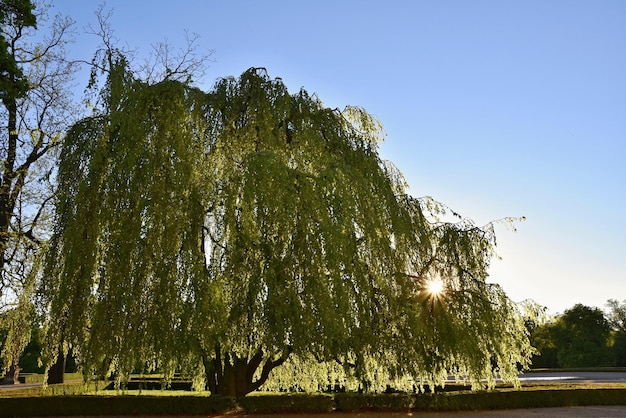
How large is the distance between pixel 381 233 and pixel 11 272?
41.4 ft

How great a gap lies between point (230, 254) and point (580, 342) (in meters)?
51.0

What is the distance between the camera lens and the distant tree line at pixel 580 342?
5059cm

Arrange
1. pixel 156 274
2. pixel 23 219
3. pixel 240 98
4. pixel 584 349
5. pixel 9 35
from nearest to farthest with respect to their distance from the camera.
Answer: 1. pixel 156 274
2. pixel 240 98
3. pixel 9 35
4. pixel 23 219
5. pixel 584 349

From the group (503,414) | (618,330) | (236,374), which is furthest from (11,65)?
(618,330)

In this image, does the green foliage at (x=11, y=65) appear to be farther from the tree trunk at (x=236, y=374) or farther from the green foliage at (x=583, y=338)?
the green foliage at (x=583, y=338)

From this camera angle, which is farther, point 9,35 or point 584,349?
point 584,349

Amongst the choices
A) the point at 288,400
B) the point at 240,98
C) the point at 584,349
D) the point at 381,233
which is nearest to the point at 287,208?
the point at 381,233

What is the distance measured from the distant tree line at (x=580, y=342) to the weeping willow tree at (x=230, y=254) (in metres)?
41.8

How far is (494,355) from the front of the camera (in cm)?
1276

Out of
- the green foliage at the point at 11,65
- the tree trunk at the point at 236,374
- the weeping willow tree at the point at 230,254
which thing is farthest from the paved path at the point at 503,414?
the green foliage at the point at 11,65

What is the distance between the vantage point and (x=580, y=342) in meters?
51.4

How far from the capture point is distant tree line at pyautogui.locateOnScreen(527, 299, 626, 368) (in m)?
50.6

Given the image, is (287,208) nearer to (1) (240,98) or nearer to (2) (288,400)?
(1) (240,98)

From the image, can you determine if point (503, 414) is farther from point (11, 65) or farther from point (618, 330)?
point (618, 330)
